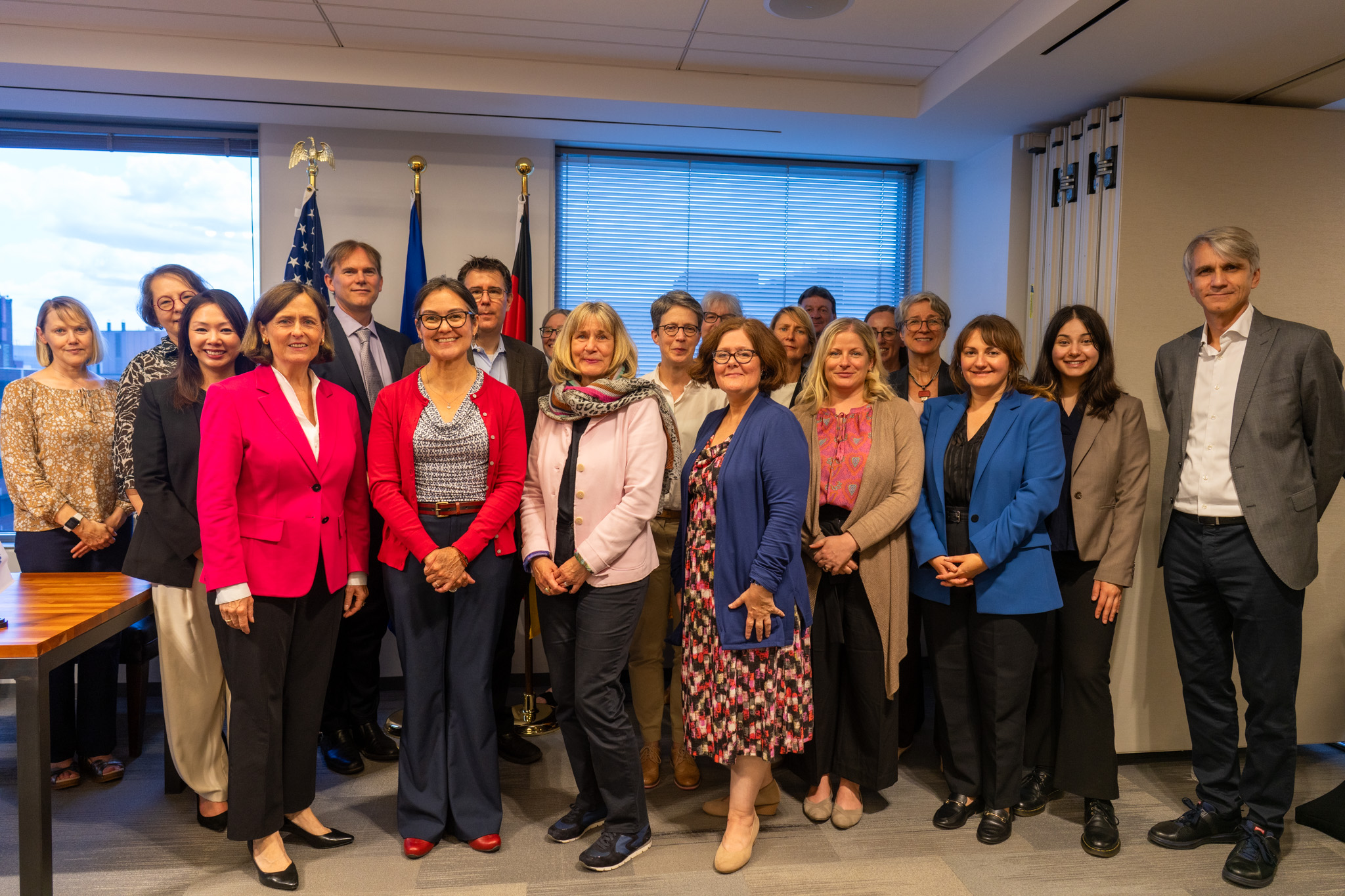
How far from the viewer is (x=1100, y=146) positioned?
3.59 meters

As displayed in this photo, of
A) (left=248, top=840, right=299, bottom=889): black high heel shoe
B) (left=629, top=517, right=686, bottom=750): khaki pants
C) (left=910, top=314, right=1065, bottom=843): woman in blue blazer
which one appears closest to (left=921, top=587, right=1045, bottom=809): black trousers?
(left=910, top=314, right=1065, bottom=843): woman in blue blazer

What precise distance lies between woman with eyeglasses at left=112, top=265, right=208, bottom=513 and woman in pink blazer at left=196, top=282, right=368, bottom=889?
0.53m

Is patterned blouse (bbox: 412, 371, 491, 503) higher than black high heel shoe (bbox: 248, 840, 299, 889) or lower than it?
higher

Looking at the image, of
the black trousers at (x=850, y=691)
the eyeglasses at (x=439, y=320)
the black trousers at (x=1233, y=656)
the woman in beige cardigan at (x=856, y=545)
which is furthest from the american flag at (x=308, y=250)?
the black trousers at (x=1233, y=656)

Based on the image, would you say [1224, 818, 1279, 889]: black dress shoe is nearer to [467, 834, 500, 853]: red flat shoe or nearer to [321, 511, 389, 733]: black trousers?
[467, 834, 500, 853]: red flat shoe

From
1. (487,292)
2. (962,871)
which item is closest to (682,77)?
(487,292)

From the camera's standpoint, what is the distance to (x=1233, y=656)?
2779 mm

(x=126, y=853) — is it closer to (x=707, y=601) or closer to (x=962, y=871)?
(x=707, y=601)

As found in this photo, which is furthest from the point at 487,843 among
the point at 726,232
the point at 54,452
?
the point at 726,232

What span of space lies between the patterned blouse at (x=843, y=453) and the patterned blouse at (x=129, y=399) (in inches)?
86.0

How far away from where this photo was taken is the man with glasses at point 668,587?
3049mm

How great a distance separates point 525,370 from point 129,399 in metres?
1.32

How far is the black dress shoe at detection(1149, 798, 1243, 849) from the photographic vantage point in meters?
2.70

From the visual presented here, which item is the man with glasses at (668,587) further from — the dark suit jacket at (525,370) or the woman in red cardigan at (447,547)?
the woman in red cardigan at (447,547)
